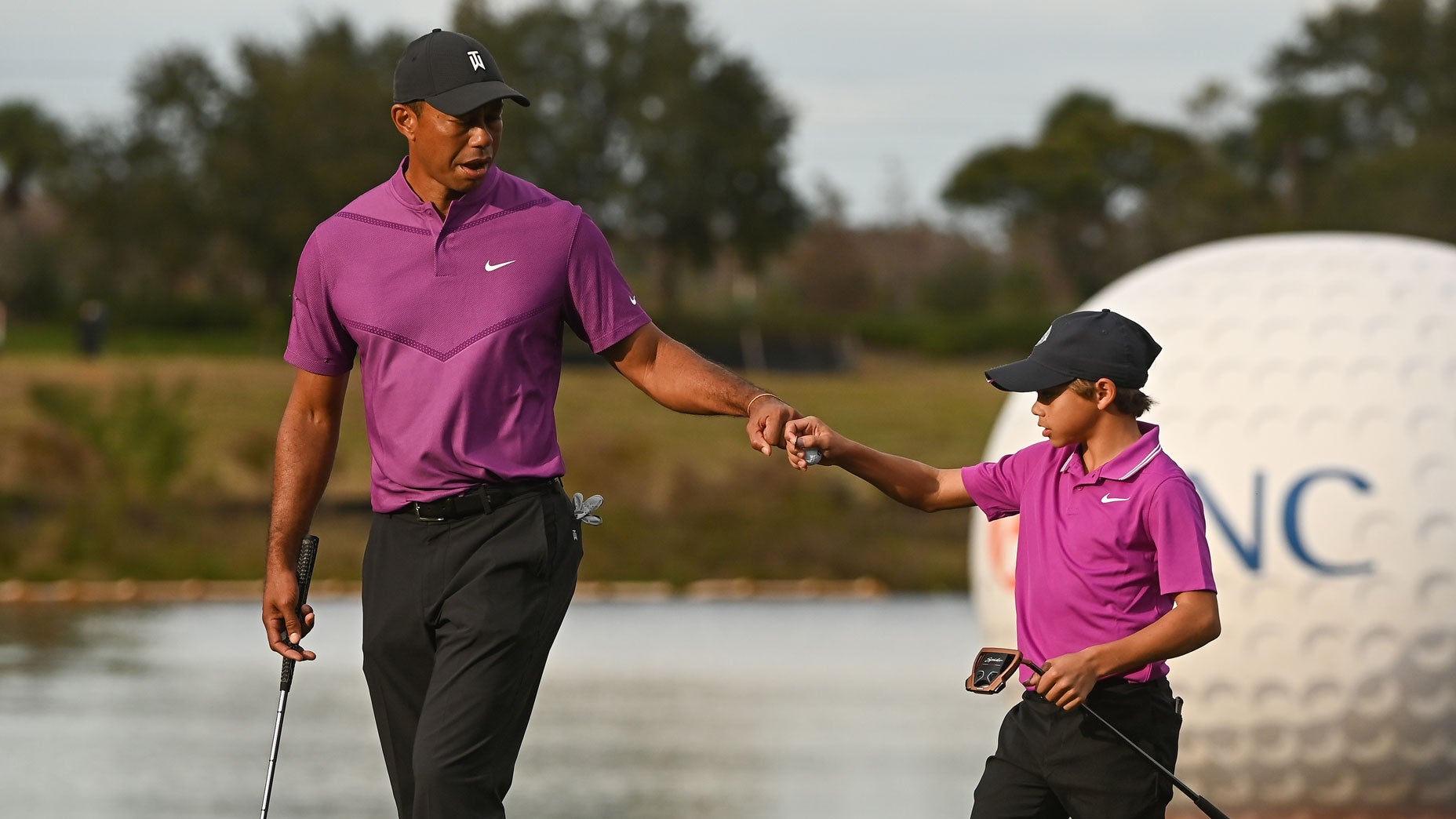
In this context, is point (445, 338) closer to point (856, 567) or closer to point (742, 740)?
point (742, 740)

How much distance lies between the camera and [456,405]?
197 inches

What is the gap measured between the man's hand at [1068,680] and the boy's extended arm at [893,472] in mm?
686

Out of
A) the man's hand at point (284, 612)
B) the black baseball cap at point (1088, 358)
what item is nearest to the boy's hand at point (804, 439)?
the black baseball cap at point (1088, 358)

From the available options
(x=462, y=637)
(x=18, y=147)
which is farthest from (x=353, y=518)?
(x=18, y=147)

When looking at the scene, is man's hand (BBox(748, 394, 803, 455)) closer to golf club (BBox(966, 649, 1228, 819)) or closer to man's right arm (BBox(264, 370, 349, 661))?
golf club (BBox(966, 649, 1228, 819))

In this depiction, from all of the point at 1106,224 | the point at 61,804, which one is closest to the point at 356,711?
the point at 61,804

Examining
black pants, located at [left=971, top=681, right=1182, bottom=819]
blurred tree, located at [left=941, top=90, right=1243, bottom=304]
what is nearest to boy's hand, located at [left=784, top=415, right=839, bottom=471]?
black pants, located at [left=971, top=681, right=1182, bottom=819]

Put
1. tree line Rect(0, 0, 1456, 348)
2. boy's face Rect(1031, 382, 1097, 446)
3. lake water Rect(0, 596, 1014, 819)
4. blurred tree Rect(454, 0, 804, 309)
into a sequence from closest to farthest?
boy's face Rect(1031, 382, 1097, 446) → lake water Rect(0, 596, 1014, 819) → tree line Rect(0, 0, 1456, 348) → blurred tree Rect(454, 0, 804, 309)

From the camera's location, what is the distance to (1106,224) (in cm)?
7844

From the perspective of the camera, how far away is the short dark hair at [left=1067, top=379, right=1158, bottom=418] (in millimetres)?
4973

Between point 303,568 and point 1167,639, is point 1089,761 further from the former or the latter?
point 303,568

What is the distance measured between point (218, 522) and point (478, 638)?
1743 centimetres

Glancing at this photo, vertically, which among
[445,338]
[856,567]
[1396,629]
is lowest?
[856,567]

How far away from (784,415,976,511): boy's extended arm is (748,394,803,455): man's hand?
1.4 inches
